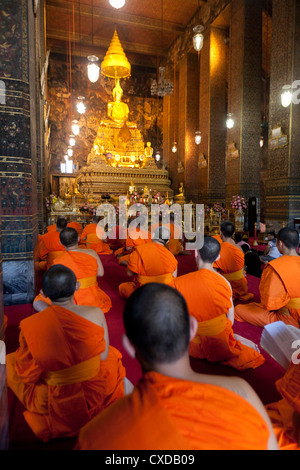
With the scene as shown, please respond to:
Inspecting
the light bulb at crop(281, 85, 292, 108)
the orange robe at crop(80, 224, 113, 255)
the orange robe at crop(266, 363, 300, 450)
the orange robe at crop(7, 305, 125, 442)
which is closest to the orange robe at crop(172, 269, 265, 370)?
the orange robe at crop(266, 363, 300, 450)

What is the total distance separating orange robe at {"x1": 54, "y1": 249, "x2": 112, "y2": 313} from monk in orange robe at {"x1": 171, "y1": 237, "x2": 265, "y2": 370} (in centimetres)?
118

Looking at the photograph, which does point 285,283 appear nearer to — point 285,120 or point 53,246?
point 53,246

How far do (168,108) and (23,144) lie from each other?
14.8 m

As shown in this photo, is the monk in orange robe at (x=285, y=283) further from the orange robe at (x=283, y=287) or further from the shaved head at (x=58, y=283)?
the shaved head at (x=58, y=283)

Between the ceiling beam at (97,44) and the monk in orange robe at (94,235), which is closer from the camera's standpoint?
the monk in orange robe at (94,235)

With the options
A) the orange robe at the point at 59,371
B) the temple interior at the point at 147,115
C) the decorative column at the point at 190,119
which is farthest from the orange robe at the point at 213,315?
the decorative column at the point at 190,119

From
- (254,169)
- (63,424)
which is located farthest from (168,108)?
(63,424)

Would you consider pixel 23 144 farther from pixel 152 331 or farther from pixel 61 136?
pixel 61 136

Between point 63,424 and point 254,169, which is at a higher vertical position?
point 254,169

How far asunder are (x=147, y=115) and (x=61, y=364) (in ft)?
63.8

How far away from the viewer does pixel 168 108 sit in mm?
17375

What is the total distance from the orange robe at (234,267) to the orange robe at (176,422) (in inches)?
134

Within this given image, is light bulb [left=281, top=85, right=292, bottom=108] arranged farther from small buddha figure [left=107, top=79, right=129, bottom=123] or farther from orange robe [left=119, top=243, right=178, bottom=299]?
small buddha figure [left=107, top=79, right=129, bottom=123]

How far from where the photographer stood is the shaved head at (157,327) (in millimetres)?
960
